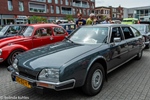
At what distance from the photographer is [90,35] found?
15.0 feet

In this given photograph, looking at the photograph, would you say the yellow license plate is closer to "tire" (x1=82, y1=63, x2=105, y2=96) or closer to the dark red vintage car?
"tire" (x1=82, y1=63, x2=105, y2=96)

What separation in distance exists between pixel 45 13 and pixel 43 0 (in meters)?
3.39

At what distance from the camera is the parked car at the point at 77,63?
117 inches

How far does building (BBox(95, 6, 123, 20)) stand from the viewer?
76312 millimetres

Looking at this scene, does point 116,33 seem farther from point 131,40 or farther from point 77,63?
point 77,63

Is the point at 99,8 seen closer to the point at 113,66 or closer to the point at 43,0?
the point at 43,0

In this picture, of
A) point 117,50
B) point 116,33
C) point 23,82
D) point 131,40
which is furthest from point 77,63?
point 131,40

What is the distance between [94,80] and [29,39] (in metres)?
3.97

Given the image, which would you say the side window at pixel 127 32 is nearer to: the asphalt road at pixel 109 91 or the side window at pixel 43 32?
the asphalt road at pixel 109 91

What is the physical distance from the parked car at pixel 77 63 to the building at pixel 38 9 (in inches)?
1305

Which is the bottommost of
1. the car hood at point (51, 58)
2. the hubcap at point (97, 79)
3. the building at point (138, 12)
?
the hubcap at point (97, 79)

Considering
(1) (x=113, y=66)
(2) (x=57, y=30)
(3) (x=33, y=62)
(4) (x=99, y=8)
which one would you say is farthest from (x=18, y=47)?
(4) (x=99, y=8)

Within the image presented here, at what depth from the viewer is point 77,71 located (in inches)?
124

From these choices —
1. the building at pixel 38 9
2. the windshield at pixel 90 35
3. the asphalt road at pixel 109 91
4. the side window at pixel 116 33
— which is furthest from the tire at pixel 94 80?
the building at pixel 38 9
